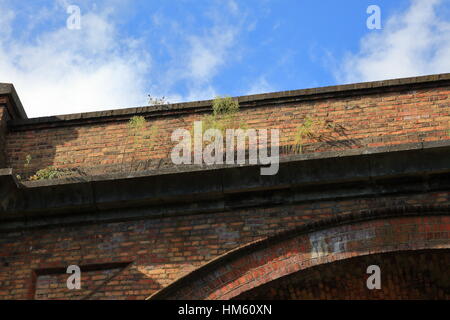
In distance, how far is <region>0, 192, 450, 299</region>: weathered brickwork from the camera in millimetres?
8648

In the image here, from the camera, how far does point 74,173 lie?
32.0 feet

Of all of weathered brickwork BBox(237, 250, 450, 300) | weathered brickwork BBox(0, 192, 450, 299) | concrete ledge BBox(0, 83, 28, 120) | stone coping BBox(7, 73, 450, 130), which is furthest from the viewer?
concrete ledge BBox(0, 83, 28, 120)

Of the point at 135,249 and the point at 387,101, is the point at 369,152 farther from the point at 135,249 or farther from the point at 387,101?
the point at 135,249

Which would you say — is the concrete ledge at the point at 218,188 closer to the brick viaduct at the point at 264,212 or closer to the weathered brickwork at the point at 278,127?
the brick viaduct at the point at 264,212

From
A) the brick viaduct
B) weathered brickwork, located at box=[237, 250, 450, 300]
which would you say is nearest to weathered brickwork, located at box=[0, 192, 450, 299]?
the brick viaduct

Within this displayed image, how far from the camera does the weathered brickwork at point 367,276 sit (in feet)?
27.7

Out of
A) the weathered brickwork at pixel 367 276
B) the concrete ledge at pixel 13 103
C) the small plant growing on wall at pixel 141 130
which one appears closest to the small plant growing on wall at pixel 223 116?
the small plant growing on wall at pixel 141 130

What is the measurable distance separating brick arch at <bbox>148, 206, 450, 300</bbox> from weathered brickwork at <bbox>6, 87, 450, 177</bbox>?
107 cm

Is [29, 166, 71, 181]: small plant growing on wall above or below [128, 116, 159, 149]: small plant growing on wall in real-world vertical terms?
below

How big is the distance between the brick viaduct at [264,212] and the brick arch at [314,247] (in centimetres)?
Result: 1

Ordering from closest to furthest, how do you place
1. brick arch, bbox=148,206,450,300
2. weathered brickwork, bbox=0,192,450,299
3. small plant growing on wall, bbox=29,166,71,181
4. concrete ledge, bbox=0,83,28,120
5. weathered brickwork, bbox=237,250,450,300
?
1. brick arch, bbox=148,206,450,300
2. weathered brickwork, bbox=237,250,450,300
3. weathered brickwork, bbox=0,192,450,299
4. small plant growing on wall, bbox=29,166,71,181
5. concrete ledge, bbox=0,83,28,120

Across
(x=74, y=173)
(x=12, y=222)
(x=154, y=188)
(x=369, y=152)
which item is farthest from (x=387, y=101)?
(x=12, y=222)

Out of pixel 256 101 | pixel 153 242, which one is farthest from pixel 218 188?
pixel 256 101

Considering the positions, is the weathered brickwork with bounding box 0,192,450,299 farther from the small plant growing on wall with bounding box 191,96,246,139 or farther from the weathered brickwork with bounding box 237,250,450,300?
the small plant growing on wall with bounding box 191,96,246,139
